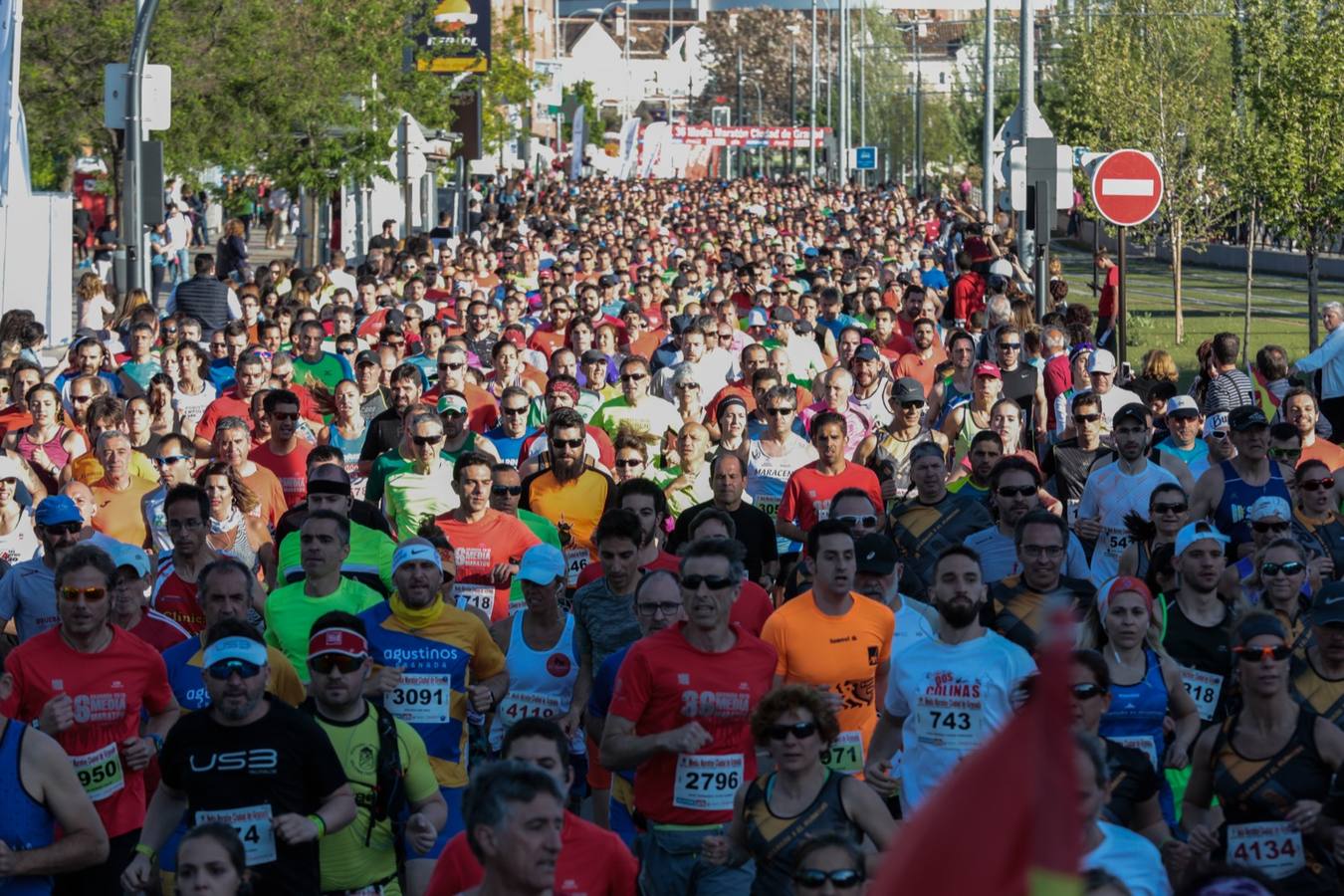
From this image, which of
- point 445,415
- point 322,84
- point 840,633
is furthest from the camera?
point 322,84

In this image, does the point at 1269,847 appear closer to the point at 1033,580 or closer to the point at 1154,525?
the point at 1033,580

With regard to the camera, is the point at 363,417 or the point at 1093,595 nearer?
the point at 1093,595

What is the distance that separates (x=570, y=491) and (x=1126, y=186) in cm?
695

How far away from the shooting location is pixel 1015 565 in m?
10.3

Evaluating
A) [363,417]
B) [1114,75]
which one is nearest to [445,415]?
[363,417]

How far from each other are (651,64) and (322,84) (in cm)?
14476

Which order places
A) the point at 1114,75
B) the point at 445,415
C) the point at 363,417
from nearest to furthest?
the point at 445,415 → the point at 363,417 → the point at 1114,75

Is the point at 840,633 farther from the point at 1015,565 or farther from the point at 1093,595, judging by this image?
the point at 1015,565

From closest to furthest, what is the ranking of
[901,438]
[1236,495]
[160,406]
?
[1236,495] < [901,438] < [160,406]

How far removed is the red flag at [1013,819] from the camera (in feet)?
7.38

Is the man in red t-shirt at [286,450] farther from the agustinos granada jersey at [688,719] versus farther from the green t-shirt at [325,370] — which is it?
the agustinos granada jersey at [688,719]

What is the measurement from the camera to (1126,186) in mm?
17109

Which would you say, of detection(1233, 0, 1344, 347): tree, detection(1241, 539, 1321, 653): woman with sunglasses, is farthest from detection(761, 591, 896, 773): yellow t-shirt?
detection(1233, 0, 1344, 347): tree

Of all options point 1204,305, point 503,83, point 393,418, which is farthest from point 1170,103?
point 393,418
